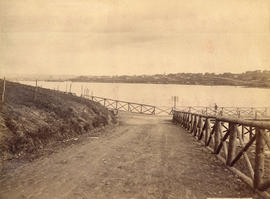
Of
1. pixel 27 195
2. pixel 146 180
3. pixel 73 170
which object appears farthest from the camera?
pixel 73 170

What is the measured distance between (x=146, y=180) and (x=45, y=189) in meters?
2.01

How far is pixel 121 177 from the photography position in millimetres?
5828

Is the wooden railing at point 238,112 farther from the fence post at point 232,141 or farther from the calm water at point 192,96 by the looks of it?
the fence post at point 232,141

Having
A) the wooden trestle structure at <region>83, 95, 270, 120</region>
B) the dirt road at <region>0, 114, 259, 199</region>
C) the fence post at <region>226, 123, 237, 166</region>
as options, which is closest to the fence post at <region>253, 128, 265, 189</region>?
the dirt road at <region>0, 114, 259, 199</region>

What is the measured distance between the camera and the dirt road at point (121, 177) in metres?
4.85

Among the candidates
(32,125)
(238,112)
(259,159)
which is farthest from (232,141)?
(238,112)

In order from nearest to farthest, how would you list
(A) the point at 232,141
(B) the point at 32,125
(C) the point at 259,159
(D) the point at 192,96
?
(C) the point at 259,159 < (A) the point at 232,141 < (B) the point at 32,125 < (D) the point at 192,96

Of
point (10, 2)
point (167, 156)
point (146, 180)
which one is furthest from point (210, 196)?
point (10, 2)

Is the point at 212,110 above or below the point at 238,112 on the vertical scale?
above

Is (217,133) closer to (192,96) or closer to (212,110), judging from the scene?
(212,110)

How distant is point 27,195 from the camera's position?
15.1ft

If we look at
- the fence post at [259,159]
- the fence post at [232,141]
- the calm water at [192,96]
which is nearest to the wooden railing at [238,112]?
the calm water at [192,96]

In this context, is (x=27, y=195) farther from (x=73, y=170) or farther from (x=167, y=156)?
(x=167, y=156)

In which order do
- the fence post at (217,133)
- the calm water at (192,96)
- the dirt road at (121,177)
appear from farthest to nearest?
the calm water at (192,96), the fence post at (217,133), the dirt road at (121,177)
